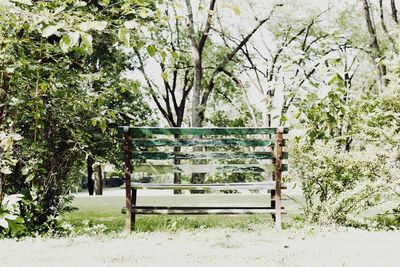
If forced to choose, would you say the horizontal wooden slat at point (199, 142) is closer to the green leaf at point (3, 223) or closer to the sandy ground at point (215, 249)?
the sandy ground at point (215, 249)

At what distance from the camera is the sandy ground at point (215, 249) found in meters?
4.14

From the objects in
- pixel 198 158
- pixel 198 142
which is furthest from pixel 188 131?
pixel 198 158

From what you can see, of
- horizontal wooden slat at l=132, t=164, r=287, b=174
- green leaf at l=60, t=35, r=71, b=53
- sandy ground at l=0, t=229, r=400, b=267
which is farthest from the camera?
horizontal wooden slat at l=132, t=164, r=287, b=174

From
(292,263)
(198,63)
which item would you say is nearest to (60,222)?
(292,263)

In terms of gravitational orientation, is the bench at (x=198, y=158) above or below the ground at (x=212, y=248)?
above

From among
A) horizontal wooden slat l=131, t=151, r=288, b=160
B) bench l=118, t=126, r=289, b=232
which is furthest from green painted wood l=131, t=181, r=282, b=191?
horizontal wooden slat l=131, t=151, r=288, b=160

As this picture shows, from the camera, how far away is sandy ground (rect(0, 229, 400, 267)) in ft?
13.6

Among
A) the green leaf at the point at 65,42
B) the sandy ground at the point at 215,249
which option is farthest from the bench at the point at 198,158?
the green leaf at the point at 65,42

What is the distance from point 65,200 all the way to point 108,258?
237 centimetres

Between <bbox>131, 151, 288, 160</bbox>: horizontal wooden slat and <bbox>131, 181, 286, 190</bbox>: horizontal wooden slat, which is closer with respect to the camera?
<bbox>131, 181, 286, 190</bbox>: horizontal wooden slat

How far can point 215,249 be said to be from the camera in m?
4.85

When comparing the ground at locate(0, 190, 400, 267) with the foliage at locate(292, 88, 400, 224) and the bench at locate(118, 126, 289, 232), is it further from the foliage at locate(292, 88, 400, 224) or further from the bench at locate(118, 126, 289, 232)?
the foliage at locate(292, 88, 400, 224)

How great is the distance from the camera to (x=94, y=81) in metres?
6.68

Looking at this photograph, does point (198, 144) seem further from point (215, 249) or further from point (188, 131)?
point (215, 249)
